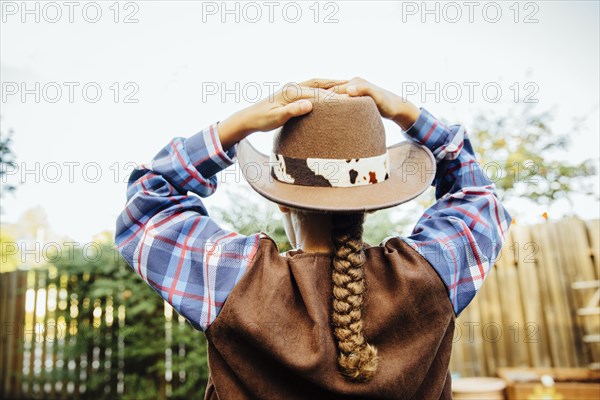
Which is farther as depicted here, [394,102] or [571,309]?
[571,309]

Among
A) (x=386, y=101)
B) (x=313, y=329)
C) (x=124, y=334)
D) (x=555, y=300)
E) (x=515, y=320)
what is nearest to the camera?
(x=313, y=329)

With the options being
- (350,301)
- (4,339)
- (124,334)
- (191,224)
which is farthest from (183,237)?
(4,339)

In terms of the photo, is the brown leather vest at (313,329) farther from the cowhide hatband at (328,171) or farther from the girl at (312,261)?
the cowhide hatband at (328,171)

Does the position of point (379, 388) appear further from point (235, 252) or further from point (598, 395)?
point (598, 395)

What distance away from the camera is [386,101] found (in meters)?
1.27

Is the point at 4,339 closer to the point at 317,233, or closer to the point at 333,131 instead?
the point at 317,233

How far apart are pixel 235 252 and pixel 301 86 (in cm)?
45

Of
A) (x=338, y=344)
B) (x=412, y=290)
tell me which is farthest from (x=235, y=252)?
(x=412, y=290)

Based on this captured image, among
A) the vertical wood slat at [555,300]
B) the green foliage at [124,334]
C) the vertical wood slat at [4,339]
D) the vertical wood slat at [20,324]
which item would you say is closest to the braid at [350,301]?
the green foliage at [124,334]

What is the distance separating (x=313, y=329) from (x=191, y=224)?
Result: 1.23ft

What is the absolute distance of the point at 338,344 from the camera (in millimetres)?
1012

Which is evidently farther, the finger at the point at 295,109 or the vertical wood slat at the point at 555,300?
the vertical wood slat at the point at 555,300

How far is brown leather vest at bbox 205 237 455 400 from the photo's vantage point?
99 cm

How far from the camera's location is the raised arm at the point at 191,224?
1.03 meters
